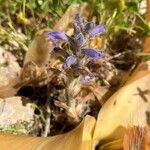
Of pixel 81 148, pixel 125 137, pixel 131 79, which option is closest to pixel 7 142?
pixel 81 148

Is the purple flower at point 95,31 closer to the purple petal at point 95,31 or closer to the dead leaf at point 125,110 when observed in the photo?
the purple petal at point 95,31

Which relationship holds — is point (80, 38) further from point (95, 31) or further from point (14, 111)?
point (14, 111)

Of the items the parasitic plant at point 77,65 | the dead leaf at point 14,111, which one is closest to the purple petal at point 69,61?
the parasitic plant at point 77,65

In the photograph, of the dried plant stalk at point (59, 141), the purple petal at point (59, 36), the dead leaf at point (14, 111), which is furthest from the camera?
the dead leaf at point (14, 111)

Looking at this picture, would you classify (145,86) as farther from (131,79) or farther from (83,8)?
(83,8)

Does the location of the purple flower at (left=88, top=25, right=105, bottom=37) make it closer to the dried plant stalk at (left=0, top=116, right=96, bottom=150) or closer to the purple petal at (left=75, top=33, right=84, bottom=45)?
the purple petal at (left=75, top=33, right=84, bottom=45)

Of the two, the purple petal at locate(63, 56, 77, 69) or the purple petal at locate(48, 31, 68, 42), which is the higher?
the purple petal at locate(48, 31, 68, 42)

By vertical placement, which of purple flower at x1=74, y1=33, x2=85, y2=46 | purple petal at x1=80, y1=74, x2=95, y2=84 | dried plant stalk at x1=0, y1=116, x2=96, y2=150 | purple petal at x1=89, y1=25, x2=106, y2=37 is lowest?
dried plant stalk at x1=0, y1=116, x2=96, y2=150

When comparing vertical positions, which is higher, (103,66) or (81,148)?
(103,66)

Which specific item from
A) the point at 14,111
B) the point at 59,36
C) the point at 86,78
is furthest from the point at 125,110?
the point at 14,111

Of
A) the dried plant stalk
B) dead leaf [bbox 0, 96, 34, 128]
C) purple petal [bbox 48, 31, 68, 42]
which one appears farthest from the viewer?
dead leaf [bbox 0, 96, 34, 128]

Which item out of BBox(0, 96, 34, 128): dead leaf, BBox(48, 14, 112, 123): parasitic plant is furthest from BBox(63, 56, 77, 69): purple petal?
BBox(0, 96, 34, 128): dead leaf
